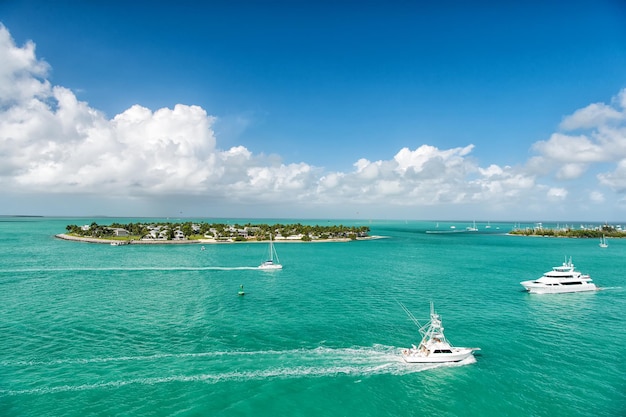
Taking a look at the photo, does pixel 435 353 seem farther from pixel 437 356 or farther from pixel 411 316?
pixel 411 316

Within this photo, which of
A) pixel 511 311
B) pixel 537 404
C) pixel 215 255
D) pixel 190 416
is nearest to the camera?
pixel 190 416

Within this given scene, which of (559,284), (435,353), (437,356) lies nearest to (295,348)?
(435,353)

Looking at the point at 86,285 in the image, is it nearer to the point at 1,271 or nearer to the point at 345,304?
the point at 1,271

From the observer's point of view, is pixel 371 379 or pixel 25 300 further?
pixel 25 300

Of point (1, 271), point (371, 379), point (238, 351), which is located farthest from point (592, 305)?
point (1, 271)

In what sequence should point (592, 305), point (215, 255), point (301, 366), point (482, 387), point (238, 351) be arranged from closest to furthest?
point (482, 387) < point (301, 366) < point (238, 351) < point (592, 305) < point (215, 255)
